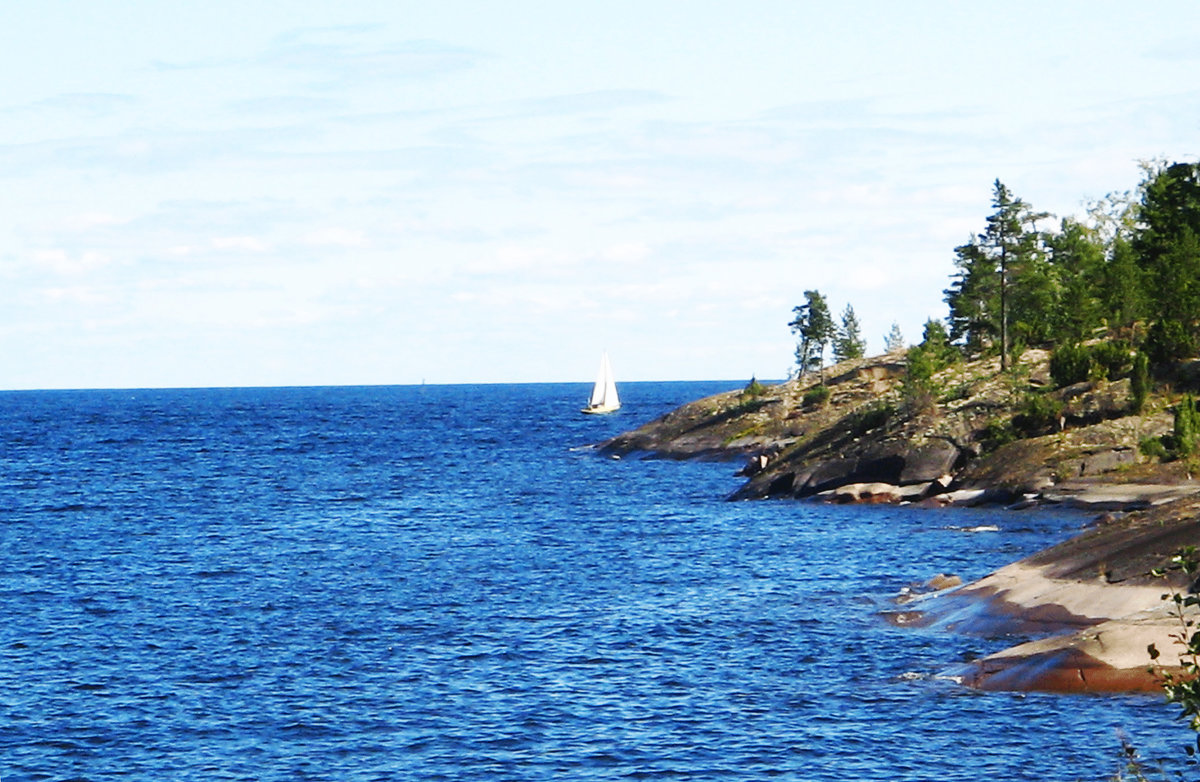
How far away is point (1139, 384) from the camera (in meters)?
69.4

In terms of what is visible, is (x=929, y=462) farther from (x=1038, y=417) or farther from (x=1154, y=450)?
(x=1154, y=450)

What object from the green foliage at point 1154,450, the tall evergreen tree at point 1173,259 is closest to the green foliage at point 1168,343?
the tall evergreen tree at point 1173,259

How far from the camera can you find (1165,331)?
7381 centimetres

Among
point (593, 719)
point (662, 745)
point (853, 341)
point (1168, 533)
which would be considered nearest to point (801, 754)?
point (662, 745)

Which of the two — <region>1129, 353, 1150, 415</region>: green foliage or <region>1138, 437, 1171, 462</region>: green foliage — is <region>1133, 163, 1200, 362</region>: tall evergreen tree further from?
<region>1138, 437, 1171, 462</region>: green foliage

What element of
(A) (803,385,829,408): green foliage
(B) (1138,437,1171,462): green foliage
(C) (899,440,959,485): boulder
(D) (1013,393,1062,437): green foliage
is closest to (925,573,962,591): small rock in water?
(B) (1138,437,1171,462): green foliage

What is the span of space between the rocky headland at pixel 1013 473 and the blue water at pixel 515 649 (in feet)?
4.90

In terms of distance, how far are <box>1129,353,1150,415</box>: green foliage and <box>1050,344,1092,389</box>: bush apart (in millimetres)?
6870

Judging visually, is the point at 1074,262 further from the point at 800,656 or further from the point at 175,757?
the point at 175,757

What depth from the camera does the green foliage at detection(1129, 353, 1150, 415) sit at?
6938 centimetres

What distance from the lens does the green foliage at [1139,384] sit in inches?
2731

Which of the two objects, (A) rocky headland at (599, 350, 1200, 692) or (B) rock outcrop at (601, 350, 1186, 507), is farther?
(B) rock outcrop at (601, 350, 1186, 507)

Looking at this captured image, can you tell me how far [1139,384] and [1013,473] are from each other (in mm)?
8642

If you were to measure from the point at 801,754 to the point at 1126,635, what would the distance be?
954 centimetres
